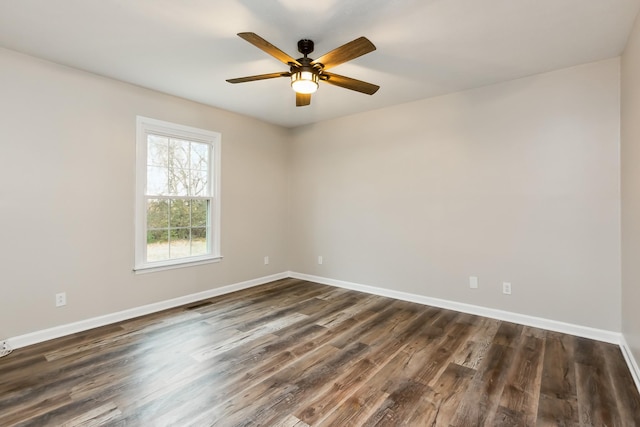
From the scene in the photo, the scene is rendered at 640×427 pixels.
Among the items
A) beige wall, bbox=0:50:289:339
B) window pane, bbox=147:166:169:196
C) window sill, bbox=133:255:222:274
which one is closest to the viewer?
beige wall, bbox=0:50:289:339

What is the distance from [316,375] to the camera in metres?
2.26

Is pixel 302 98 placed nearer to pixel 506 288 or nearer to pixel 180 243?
pixel 180 243

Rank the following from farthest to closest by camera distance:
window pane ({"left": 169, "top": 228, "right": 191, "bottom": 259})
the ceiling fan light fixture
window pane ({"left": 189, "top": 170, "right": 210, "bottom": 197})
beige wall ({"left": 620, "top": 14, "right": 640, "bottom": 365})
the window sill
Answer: window pane ({"left": 189, "top": 170, "right": 210, "bottom": 197}) < window pane ({"left": 169, "top": 228, "right": 191, "bottom": 259}) < the window sill < the ceiling fan light fixture < beige wall ({"left": 620, "top": 14, "right": 640, "bottom": 365})

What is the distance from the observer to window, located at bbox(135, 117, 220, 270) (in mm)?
3521

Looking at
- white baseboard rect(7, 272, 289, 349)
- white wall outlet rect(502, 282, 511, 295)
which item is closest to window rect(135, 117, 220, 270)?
white baseboard rect(7, 272, 289, 349)

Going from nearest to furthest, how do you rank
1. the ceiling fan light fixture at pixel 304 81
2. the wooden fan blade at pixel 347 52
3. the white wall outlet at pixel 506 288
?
the wooden fan blade at pixel 347 52 → the ceiling fan light fixture at pixel 304 81 → the white wall outlet at pixel 506 288

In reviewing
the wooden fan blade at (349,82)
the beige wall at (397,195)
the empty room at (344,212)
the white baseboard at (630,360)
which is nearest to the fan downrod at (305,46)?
the empty room at (344,212)

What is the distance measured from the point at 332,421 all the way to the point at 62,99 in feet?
11.9

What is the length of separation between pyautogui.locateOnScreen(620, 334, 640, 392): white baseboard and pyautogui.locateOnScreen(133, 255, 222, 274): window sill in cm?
426

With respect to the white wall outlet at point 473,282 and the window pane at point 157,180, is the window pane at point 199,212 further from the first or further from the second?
the white wall outlet at point 473,282

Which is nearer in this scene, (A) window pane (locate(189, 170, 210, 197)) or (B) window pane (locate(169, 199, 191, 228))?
(B) window pane (locate(169, 199, 191, 228))

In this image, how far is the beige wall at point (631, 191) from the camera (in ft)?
7.11

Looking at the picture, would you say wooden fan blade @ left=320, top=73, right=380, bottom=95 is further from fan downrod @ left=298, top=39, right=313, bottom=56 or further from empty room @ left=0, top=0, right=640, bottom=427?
fan downrod @ left=298, top=39, right=313, bottom=56

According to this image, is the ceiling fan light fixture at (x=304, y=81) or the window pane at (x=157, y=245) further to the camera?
the window pane at (x=157, y=245)
